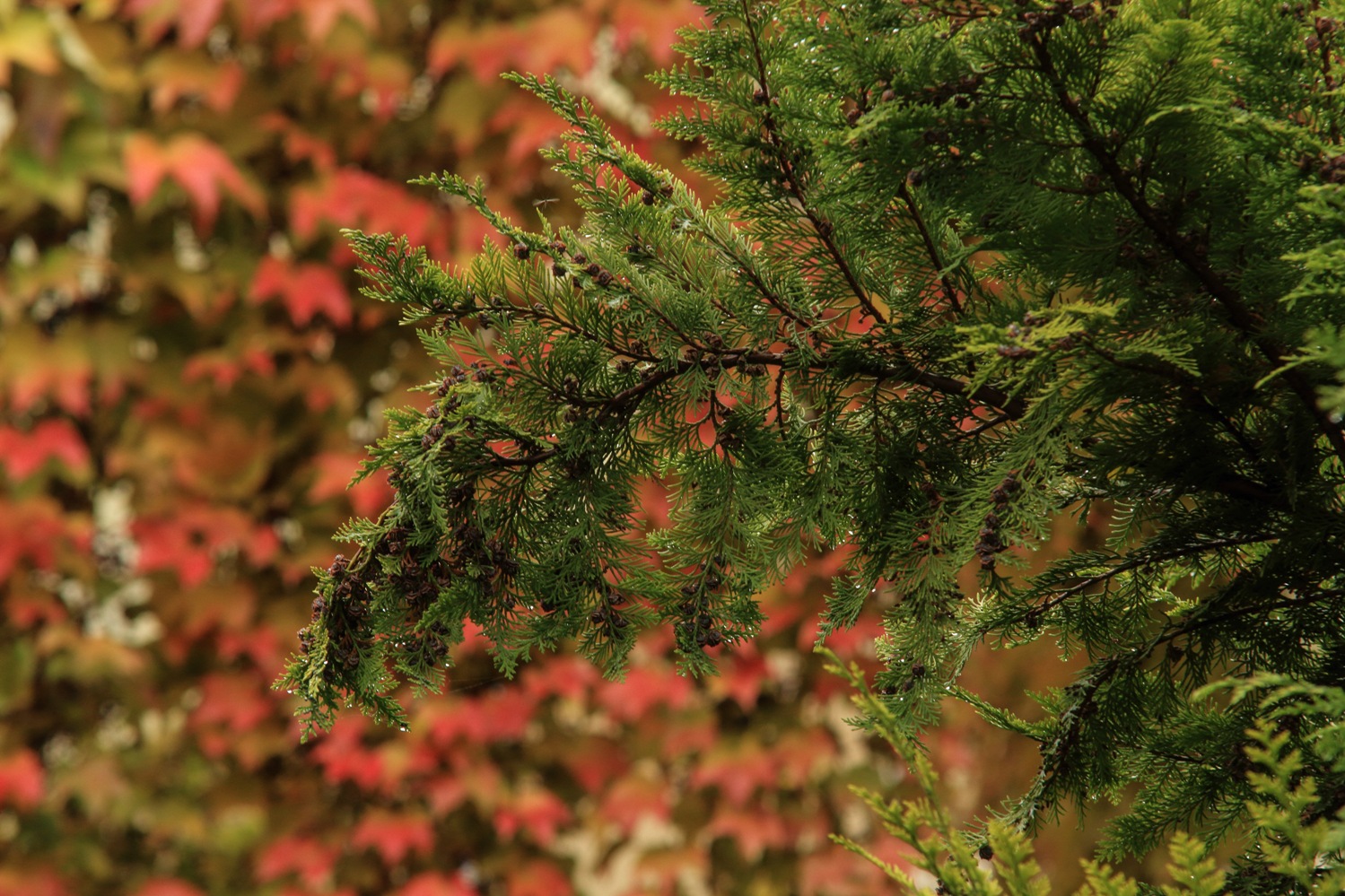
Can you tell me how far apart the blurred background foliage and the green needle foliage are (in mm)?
1441

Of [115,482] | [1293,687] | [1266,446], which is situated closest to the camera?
[1293,687]

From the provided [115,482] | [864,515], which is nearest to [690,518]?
[864,515]

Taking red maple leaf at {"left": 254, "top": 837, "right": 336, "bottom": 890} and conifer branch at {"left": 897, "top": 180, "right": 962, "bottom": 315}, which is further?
red maple leaf at {"left": 254, "top": 837, "right": 336, "bottom": 890}

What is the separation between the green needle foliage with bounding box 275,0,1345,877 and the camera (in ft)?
2.13

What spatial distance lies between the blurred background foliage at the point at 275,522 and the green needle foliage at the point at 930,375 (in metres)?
1.44

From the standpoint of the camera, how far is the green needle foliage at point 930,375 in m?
0.65

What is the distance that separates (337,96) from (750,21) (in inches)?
69.8

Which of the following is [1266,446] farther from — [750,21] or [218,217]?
[218,217]

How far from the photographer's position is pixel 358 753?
2203mm

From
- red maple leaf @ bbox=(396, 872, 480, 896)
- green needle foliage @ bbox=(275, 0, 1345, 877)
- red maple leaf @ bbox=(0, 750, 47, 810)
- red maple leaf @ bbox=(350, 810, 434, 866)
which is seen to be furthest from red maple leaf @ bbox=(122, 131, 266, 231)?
green needle foliage @ bbox=(275, 0, 1345, 877)

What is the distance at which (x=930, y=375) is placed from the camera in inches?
31.0

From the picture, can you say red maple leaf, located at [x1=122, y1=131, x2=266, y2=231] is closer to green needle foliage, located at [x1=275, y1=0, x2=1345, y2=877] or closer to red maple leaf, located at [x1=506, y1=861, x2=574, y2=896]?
red maple leaf, located at [x1=506, y1=861, x2=574, y2=896]

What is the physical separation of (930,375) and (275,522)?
1843mm

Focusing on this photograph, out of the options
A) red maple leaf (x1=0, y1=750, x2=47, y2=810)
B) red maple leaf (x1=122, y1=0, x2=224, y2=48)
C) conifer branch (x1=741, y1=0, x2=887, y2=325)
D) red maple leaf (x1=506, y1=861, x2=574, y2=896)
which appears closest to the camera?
conifer branch (x1=741, y1=0, x2=887, y2=325)
